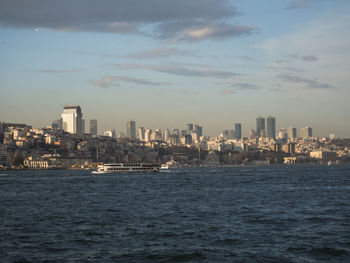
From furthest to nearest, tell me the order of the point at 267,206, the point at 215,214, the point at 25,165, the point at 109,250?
the point at 25,165, the point at 267,206, the point at 215,214, the point at 109,250

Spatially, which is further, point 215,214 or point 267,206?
point 267,206

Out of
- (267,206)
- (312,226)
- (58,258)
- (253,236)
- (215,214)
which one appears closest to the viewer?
(58,258)

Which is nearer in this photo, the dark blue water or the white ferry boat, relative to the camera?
the dark blue water

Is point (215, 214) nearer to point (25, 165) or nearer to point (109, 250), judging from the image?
point (109, 250)

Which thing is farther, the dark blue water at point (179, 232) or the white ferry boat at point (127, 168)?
the white ferry boat at point (127, 168)

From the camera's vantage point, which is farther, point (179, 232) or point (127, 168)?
point (127, 168)

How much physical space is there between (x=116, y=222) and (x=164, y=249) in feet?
25.7

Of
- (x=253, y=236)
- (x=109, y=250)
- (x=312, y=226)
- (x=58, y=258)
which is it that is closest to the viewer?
(x=58, y=258)

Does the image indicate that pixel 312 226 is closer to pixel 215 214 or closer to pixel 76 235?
pixel 215 214

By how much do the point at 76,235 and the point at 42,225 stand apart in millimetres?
4160

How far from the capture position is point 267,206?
3509 cm

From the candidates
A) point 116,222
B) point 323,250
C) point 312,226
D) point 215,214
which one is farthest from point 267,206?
point 323,250

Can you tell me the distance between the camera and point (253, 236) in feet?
75.4

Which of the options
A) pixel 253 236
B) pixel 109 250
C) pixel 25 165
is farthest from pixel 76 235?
pixel 25 165
